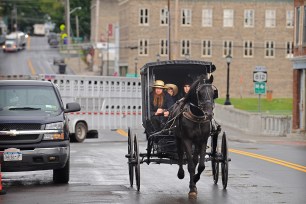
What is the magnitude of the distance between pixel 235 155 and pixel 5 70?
76253 millimetres

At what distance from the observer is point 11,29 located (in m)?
196

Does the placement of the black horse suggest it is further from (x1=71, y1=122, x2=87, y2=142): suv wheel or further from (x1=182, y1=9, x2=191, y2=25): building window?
(x1=182, y1=9, x2=191, y2=25): building window

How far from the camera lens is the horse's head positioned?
15180mm

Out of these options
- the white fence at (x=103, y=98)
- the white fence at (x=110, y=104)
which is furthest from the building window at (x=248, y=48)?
the white fence at (x=103, y=98)

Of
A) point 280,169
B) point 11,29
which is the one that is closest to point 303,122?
point 280,169

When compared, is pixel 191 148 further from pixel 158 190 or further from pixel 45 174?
pixel 45 174

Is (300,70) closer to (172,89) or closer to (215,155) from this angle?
(172,89)

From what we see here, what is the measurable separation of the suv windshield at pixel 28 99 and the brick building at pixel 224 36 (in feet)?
271

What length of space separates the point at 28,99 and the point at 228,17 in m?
86.9

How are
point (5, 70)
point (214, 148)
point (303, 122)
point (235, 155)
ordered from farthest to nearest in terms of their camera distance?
point (5, 70)
point (303, 122)
point (235, 155)
point (214, 148)

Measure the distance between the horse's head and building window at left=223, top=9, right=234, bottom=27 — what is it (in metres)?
89.1

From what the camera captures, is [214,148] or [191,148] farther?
[214,148]

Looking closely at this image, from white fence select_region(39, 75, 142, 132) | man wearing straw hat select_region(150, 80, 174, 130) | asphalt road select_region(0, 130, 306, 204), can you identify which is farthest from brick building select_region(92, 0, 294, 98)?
man wearing straw hat select_region(150, 80, 174, 130)

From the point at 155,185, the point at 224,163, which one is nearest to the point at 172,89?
the point at 155,185
